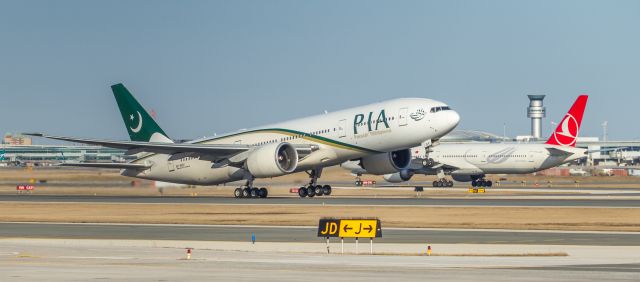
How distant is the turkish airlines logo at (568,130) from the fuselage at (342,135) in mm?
41109

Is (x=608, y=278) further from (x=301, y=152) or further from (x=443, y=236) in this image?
(x=301, y=152)

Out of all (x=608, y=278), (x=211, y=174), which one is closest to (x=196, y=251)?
(x=608, y=278)

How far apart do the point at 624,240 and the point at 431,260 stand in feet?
34.7

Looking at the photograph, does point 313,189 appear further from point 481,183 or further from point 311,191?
point 481,183

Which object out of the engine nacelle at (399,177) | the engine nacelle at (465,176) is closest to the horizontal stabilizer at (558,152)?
the engine nacelle at (465,176)

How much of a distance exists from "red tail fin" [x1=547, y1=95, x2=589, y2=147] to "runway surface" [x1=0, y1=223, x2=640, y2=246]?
65.4 m

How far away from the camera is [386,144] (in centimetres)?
6756

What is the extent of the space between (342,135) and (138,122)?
17610mm

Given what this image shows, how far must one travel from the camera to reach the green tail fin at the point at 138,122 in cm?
7819

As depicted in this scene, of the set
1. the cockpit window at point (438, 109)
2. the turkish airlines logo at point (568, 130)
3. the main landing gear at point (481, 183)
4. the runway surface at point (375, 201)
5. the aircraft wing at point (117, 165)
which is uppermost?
the turkish airlines logo at point (568, 130)

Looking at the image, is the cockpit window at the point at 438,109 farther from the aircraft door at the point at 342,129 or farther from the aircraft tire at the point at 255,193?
the aircraft tire at the point at 255,193

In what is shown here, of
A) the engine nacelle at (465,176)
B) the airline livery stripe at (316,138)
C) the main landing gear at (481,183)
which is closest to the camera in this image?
the airline livery stripe at (316,138)

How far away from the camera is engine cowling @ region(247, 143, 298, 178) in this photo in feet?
225

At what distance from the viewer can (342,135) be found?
68500mm
